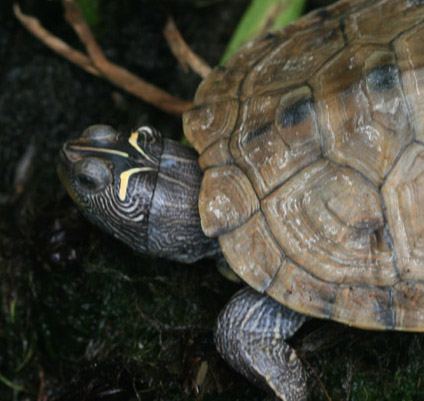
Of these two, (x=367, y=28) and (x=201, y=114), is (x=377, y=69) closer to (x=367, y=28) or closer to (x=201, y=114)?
(x=367, y=28)

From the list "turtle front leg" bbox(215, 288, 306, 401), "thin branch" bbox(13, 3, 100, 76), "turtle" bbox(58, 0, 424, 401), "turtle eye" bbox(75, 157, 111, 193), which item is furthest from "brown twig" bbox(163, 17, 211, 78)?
"turtle front leg" bbox(215, 288, 306, 401)

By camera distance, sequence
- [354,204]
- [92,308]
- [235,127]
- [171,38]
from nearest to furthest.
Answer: [354,204], [235,127], [92,308], [171,38]

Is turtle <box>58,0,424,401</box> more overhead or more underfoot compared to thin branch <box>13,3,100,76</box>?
more underfoot

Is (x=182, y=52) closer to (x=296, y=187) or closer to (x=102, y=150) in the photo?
(x=102, y=150)

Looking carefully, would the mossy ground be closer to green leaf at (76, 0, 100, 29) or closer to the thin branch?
green leaf at (76, 0, 100, 29)

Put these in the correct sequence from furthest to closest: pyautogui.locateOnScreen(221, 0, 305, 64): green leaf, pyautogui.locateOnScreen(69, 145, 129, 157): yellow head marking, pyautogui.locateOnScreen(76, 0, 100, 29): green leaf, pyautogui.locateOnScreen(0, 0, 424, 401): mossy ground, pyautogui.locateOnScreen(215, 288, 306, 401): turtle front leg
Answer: pyautogui.locateOnScreen(76, 0, 100, 29): green leaf
pyautogui.locateOnScreen(221, 0, 305, 64): green leaf
pyautogui.locateOnScreen(0, 0, 424, 401): mossy ground
pyautogui.locateOnScreen(69, 145, 129, 157): yellow head marking
pyautogui.locateOnScreen(215, 288, 306, 401): turtle front leg

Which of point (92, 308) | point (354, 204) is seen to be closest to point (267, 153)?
point (354, 204)

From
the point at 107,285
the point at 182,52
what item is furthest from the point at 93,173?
the point at 182,52
